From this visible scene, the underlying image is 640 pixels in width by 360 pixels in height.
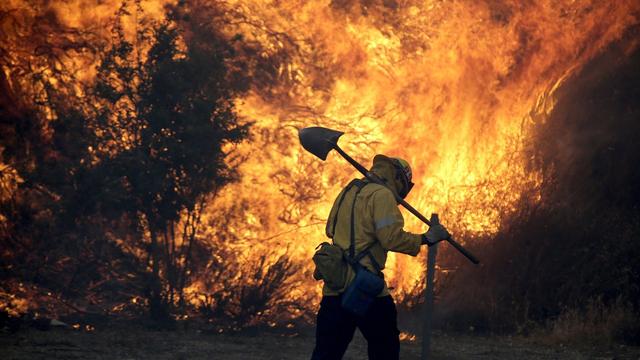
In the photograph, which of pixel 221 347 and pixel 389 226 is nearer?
pixel 389 226

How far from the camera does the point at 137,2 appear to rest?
10930 millimetres

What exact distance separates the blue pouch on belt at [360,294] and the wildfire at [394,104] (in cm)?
538

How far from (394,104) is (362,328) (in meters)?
6.01

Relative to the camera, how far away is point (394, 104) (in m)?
11.4

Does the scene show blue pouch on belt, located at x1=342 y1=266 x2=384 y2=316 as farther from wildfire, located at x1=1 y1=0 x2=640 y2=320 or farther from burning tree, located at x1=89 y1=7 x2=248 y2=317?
wildfire, located at x1=1 y1=0 x2=640 y2=320

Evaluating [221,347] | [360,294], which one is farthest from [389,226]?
[221,347]

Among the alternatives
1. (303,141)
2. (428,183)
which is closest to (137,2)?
(428,183)

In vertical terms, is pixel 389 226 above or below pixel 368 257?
above

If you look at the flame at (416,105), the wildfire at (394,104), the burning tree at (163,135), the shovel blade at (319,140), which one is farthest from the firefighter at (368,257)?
the flame at (416,105)

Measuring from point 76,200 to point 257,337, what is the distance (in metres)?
2.68

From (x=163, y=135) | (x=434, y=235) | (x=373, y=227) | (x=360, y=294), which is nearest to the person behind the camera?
(x=360, y=294)

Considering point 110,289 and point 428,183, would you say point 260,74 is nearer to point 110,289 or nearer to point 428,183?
point 428,183

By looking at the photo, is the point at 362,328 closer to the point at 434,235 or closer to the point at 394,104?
the point at 434,235

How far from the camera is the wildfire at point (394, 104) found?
36.8 ft
